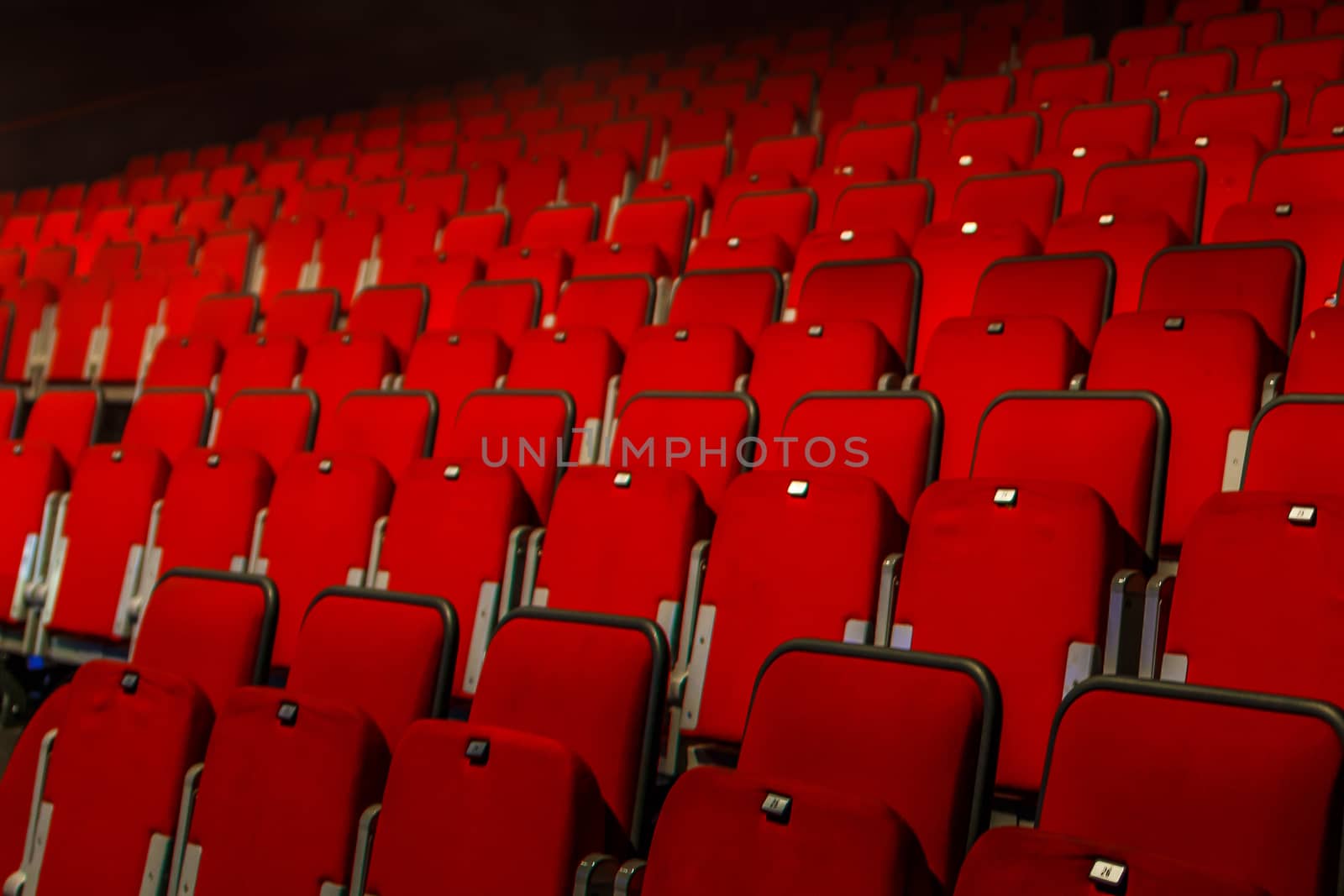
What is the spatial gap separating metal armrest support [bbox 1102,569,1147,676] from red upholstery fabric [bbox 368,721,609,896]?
0.70 ft

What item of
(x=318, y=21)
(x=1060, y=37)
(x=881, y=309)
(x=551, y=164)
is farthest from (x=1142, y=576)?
(x=318, y=21)

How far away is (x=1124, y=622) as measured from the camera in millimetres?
478

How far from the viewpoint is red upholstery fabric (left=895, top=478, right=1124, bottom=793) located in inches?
18.2

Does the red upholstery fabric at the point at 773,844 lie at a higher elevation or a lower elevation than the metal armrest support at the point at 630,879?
higher

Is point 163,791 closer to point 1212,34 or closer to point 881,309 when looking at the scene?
point 881,309

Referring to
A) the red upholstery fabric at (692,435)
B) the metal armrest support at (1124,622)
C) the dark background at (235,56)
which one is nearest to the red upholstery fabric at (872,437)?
the red upholstery fabric at (692,435)

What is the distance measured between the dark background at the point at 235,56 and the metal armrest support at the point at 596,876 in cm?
215

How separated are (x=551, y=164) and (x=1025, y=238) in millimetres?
809

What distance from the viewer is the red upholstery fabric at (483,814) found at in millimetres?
387

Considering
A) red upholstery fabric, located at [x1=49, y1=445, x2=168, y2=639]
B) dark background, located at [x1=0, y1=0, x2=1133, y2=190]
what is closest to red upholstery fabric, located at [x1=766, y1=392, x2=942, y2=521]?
red upholstery fabric, located at [x1=49, y1=445, x2=168, y2=639]

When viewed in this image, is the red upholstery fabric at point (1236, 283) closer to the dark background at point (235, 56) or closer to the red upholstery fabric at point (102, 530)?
the red upholstery fabric at point (102, 530)

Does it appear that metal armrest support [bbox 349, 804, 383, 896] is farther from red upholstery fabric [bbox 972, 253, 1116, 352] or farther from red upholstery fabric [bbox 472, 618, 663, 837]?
red upholstery fabric [bbox 972, 253, 1116, 352]

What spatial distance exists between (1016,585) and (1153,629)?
0.19ft

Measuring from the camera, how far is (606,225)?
143 cm
